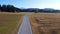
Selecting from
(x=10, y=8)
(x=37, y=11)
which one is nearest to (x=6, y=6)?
(x=10, y=8)

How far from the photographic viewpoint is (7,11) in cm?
10562

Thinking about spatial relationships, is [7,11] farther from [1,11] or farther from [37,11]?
[37,11]

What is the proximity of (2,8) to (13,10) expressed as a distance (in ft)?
26.6

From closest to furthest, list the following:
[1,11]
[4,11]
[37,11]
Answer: [1,11], [4,11], [37,11]

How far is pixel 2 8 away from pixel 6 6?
14.5ft

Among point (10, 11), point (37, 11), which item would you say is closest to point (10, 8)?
point (10, 11)

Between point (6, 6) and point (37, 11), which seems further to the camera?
point (37, 11)

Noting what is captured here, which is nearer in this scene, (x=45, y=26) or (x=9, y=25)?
(x=45, y=26)

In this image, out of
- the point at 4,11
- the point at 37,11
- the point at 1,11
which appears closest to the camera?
the point at 1,11

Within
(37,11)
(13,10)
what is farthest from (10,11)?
(37,11)

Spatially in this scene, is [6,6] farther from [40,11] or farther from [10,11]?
[40,11]

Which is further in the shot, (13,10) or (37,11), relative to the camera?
(37,11)

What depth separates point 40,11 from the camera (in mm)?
134250

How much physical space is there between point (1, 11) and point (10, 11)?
643 cm
